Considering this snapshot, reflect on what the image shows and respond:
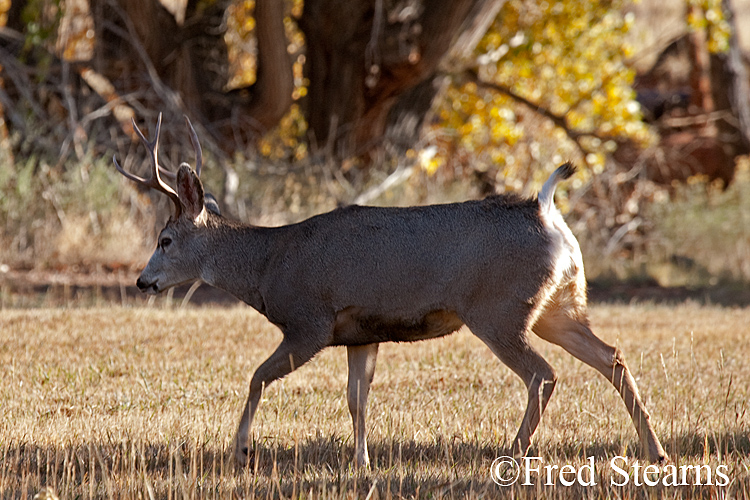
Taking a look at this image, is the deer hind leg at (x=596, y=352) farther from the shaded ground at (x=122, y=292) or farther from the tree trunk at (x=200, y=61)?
the tree trunk at (x=200, y=61)

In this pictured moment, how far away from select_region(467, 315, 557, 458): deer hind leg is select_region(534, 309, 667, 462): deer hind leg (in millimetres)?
429

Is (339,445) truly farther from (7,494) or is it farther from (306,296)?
(7,494)

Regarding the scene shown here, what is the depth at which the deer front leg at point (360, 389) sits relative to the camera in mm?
4980

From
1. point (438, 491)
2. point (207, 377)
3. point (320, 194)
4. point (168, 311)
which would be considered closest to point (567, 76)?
point (320, 194)

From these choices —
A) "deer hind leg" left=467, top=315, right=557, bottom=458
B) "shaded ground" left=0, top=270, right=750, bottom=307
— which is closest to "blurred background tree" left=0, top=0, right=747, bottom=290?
"shaded ground" left=0, top=270, right=750, bottom=307

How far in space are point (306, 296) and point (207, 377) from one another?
76.3 inches

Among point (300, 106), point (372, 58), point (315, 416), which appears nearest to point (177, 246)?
point (315, 416)

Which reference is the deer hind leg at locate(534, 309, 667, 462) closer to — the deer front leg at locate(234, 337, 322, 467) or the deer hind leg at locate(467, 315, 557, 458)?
the deer hind leg at locate(467, 315, 557, 458)

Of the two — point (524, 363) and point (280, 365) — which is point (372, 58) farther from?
point (524, 363)

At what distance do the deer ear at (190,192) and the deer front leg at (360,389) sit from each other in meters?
1.31

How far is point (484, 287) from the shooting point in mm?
4863

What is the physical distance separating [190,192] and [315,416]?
5.24ft

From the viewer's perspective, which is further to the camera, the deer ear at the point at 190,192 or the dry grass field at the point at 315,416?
the deer ear at the point at 190,192

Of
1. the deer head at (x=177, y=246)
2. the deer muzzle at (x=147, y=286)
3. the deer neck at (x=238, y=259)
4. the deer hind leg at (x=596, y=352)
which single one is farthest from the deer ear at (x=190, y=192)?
the deer hind leg at (x=596, y=352)
